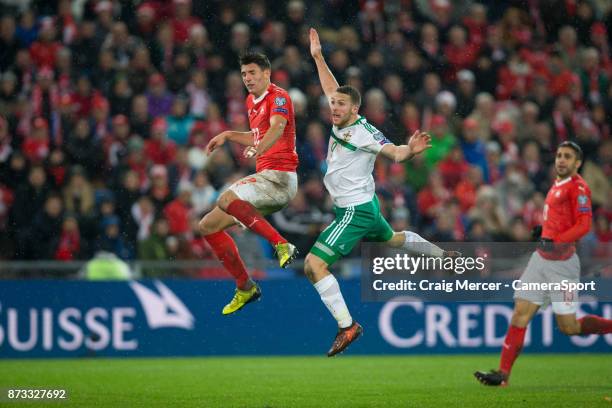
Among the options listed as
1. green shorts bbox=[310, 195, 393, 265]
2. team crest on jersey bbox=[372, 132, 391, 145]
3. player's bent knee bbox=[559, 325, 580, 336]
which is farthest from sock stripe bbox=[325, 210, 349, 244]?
player's bent knee bbox=[559, 325, 580, 336]

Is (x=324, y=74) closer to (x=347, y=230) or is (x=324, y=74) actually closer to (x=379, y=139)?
(x=379, y=139)

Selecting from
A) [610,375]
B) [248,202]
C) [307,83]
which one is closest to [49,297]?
[307,83]

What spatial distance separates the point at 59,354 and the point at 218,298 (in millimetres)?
2277

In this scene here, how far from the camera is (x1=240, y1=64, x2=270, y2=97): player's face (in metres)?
10.4

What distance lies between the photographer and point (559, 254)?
39.5ft

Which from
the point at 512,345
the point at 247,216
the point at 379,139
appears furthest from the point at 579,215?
the point at 247,216

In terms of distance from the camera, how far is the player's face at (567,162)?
1196 cm

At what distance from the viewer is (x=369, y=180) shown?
35.0 feet

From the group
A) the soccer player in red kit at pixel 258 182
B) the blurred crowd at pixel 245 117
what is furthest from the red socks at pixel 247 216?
the blurred crowd at pixel 245 117

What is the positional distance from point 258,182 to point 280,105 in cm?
73

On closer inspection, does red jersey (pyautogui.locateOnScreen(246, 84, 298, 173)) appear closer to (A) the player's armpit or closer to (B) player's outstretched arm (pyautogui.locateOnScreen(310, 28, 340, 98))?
(A) the player's armpit

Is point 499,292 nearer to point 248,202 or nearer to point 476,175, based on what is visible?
point 476,175

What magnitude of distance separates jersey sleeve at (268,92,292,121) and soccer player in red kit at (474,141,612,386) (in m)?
3.20

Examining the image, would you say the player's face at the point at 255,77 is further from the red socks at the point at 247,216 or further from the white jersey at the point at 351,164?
the red socks at the point at 247,216
